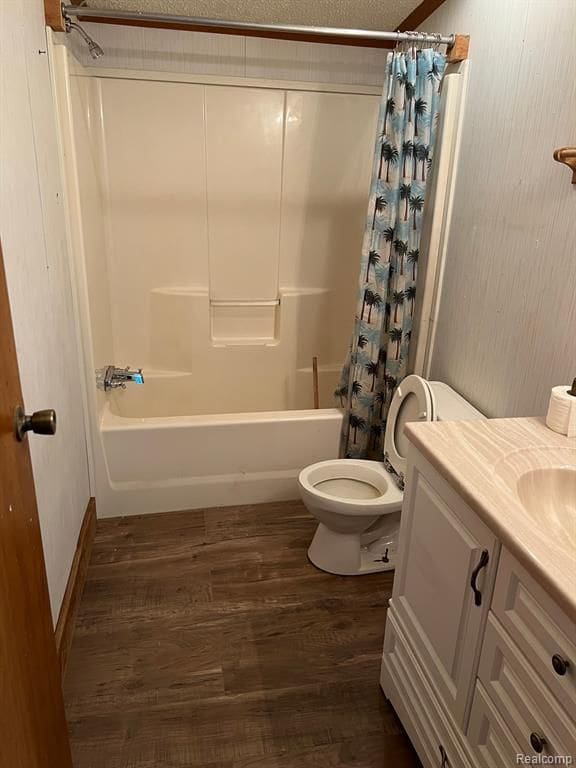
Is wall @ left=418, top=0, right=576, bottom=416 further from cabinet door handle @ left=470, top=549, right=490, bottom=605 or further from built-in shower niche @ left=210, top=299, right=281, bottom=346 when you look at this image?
built-in shower niche @ left=210, top=299, right=281, bottom=346

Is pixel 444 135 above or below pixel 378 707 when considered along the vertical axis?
above

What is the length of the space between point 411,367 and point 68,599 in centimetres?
165

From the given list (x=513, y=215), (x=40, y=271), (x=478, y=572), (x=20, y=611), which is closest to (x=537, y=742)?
(x=478, y=572)

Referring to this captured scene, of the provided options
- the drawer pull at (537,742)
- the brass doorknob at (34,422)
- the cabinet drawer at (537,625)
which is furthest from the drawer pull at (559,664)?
the brass doorknob at (34,422)

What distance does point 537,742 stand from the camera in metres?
0.99

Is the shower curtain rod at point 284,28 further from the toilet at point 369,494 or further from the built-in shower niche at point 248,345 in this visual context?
the built-in shower niche at point 248,345

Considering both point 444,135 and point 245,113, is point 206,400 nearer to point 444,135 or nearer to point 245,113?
point 245,113

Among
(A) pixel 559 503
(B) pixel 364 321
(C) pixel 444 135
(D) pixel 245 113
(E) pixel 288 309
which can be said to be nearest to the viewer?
(A) pixel 559 503

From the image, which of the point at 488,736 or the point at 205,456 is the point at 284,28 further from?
the point at 488,736

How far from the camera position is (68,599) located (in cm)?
191

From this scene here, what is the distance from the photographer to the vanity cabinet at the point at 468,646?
0.97m

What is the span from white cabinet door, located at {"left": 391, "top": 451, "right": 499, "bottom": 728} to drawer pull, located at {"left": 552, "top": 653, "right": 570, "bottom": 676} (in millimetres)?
209

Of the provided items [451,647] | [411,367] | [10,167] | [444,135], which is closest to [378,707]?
[451,647]

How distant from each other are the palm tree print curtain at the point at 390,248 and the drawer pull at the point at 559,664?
163 centimetres
